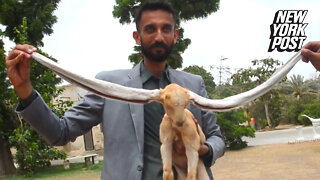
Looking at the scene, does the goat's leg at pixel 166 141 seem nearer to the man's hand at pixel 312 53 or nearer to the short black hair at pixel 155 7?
the short black hair at pixel 155 7

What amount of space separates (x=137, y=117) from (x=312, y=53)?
986 millimetres

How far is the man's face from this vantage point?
206 cm

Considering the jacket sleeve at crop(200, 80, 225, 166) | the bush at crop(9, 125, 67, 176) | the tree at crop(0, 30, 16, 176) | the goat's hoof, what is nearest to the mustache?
the jacket sleeve at crop(200, 80, 225, 166)

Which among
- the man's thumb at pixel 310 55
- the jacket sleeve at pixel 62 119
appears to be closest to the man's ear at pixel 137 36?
the jacket sleeve at pixel 62 119

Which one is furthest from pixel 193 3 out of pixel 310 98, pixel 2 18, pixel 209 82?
pixel 209 82

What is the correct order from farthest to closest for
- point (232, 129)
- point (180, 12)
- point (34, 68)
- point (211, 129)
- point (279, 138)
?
point (279, 138), point (232, 129), point (180, 12), point (34, 68), point (211, 129)

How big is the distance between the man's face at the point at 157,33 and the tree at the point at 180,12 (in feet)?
41.2

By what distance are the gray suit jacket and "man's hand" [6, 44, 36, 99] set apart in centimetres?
11

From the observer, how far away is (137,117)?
2.09m

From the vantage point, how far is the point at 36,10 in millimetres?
16219

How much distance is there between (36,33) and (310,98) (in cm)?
2982

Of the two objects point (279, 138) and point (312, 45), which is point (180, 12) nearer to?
point (279, 138)

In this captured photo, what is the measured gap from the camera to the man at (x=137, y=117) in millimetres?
2004

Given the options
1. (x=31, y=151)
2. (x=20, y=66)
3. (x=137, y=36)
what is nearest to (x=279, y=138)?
(x=31, y=151)
